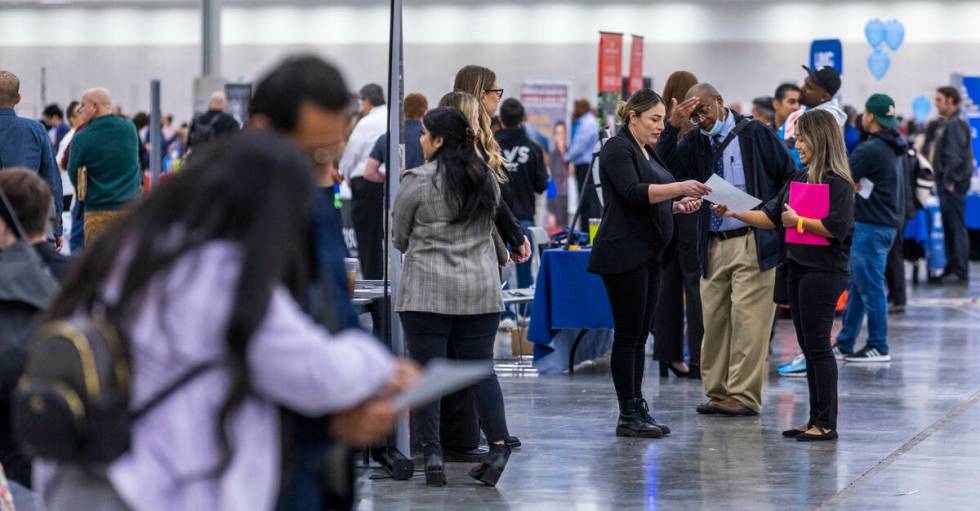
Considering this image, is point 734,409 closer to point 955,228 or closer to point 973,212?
point 955,228

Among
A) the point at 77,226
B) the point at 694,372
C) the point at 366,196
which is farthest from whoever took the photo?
the point at 77,226

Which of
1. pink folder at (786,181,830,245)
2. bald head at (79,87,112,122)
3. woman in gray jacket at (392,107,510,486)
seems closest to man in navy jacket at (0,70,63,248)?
bald head at (79,87,112,122)

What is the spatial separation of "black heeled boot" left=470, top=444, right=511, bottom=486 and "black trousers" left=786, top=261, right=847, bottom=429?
1.71 m

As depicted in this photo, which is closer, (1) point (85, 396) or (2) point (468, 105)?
(1) point (85, 396)

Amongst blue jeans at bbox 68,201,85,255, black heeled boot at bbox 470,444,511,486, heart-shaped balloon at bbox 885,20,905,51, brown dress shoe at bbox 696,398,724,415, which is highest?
heart-shaped balloon at bbox 885,20,905,51

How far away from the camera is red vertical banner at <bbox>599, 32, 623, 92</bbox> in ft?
42.4

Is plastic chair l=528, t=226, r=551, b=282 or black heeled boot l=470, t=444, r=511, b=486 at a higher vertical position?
plastic chair l=528, t=226, r=551, b=282

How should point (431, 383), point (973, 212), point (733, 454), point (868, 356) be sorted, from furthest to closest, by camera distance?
1. point (973, 212)
2. point (868, 356)
3. point (733, 454)
4. point (431, 383)

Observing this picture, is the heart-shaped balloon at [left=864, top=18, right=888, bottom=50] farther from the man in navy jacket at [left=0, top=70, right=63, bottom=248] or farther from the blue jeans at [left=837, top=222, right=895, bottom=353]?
the man in navy jacket at [left=0, top=70, right=63, bottom=248]

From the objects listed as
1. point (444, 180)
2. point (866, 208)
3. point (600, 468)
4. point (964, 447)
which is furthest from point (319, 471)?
point (866, 208)

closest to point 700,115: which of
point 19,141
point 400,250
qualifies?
point 400,250

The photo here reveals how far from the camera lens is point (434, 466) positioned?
6.46 meters

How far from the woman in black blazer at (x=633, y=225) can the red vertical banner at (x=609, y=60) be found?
540 centimetres

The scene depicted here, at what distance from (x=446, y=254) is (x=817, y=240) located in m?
1.96
